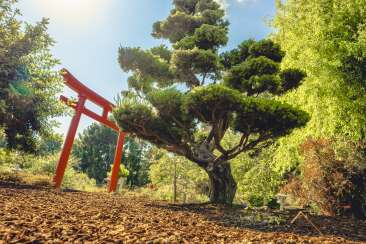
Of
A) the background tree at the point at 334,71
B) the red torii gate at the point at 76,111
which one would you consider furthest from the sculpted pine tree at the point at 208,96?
the red torii gate at the point at 76,111

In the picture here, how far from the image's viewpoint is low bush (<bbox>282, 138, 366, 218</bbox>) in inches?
288

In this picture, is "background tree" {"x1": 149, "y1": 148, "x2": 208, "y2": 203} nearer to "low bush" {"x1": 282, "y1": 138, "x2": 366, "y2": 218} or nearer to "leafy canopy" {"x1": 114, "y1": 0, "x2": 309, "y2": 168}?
"leafy canopy" {"x1": 114, "y1": 0, "x2": 309, "y2": 168}

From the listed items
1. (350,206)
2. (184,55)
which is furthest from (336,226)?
(184,55)

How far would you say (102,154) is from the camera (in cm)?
3681

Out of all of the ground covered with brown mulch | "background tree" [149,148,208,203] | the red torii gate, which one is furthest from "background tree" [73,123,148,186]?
the ground covered with brown mulch

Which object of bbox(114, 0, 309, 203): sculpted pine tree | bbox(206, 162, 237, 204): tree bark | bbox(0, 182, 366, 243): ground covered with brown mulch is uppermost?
bbox(114, 0, 309, 203): sculpted pine tree

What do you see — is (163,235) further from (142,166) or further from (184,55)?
(142,166)

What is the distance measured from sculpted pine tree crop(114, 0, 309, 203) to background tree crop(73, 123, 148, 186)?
21.8 meters

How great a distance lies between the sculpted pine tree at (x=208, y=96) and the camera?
6.67 m

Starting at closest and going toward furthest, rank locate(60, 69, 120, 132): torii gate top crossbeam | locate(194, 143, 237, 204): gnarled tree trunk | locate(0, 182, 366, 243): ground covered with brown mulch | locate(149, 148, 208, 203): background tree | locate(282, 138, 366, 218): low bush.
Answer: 1. locate(0, 182, 366, 243): ground covered with brown mulch
2. locate(282, 138, 366, 218): low bush
3. locate(194, 143, 237, 204): gnarled tree trunk
4. locate(60, 69, 120, 132): torii gate top crossbeam
5. locate(149, 148, 208, 203): background tree

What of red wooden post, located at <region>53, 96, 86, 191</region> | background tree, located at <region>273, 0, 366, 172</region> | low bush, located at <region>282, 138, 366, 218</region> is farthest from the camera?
red wooden post, located at <region>53, 96, 86, 191</region>

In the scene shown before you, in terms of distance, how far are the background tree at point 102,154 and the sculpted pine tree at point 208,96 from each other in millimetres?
21839

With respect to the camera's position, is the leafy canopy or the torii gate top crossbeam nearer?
the leafy canopy

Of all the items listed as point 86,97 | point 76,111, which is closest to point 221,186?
point 76,111
